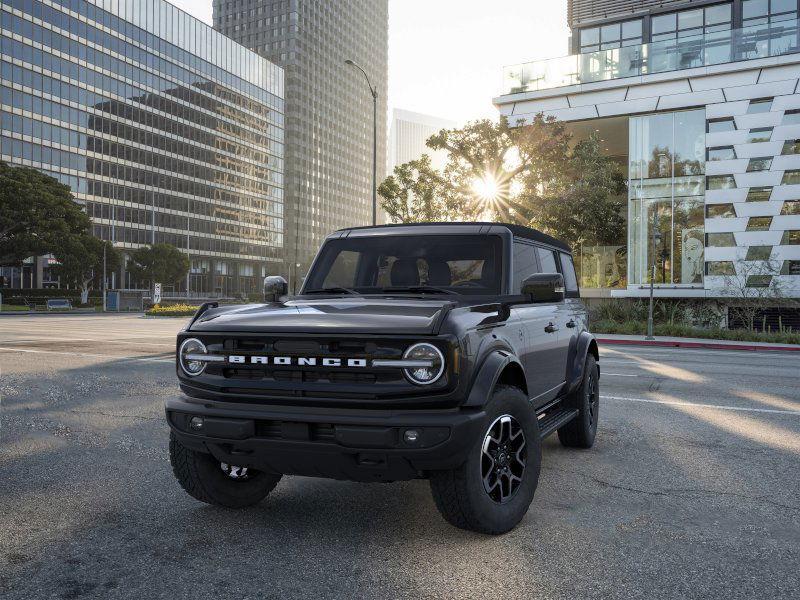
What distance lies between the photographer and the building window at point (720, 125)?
31453mm

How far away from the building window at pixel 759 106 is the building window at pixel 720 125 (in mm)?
865

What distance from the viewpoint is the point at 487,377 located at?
3471mm

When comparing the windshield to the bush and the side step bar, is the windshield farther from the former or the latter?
the bush

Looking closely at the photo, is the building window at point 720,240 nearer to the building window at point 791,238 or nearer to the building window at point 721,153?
the building window at point 791,238

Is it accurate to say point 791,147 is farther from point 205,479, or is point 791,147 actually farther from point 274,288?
point 205,479

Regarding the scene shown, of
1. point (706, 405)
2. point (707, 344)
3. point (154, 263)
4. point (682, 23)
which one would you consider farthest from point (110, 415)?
point (154, 263)

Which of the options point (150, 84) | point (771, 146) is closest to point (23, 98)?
point (150, 84)

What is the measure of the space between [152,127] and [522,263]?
94.0m

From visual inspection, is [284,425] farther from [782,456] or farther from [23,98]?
[23,98]

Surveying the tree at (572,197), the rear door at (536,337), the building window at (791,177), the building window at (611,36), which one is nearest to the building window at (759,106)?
the building window at (791,177)

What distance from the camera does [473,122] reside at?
31422 mm

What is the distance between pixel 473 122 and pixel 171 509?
96.3 ft

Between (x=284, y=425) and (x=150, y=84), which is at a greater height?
(x=150, y=84)

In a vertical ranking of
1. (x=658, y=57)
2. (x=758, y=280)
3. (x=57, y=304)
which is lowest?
(x=57, y=304)
